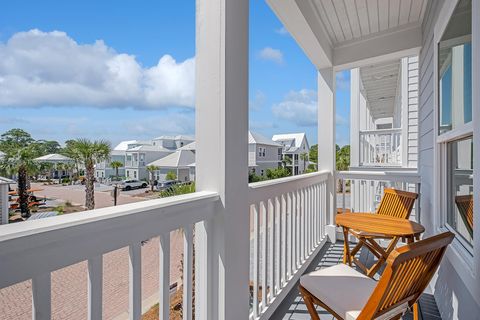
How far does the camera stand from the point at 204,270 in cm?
143

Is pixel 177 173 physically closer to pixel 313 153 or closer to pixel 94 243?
pixel 94 243

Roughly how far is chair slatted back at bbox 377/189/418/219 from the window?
751mm

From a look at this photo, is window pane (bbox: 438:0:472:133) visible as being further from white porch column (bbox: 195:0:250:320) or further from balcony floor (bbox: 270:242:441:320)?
balcony floor (bbox: 270:242:441:320)

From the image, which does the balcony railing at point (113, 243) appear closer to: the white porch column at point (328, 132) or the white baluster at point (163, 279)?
the white baluster at point (163, 279)

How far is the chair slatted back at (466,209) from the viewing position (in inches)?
63.1

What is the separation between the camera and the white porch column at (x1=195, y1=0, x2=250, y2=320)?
1.44 meters

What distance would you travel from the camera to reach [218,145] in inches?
57.1

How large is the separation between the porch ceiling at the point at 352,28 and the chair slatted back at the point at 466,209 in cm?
207

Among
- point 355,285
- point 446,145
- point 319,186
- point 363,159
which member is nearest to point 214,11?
point 355,285

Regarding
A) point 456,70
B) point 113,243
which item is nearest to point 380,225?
point 456,70

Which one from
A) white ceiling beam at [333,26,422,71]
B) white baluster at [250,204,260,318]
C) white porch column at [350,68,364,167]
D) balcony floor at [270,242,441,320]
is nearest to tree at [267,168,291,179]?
white baluster at [250,204,260,318]

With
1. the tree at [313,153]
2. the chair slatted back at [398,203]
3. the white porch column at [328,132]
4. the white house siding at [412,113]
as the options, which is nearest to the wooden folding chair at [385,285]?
the chair slatted back at [398,203]

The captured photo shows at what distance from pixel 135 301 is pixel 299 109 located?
384cm

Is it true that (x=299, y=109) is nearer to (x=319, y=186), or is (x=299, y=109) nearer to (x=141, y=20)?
(x=319, y=186)
